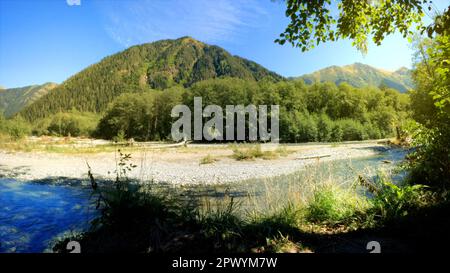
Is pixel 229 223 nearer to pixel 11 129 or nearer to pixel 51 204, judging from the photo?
pixel 51 204

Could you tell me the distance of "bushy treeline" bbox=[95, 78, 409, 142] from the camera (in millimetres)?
45906

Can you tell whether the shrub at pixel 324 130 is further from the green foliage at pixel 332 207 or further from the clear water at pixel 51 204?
the green foliage at pixel 332 207

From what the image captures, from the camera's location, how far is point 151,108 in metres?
54.7

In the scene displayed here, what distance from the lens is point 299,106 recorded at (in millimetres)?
53656

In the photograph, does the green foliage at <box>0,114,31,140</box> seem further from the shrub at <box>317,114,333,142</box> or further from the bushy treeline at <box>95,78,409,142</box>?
the shrub at <box>317,114,333,142</box>

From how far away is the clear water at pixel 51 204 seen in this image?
5.09 meters

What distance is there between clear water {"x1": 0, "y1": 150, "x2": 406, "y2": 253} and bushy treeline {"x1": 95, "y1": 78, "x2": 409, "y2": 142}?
35.0 meters

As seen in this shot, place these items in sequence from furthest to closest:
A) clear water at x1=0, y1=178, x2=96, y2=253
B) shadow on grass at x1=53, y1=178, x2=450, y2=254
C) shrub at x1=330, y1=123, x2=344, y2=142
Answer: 1. shrub at x1=330, y1=123, x2=344, y2=142
2. clear water at x1=0, y1=178, x2=96, y2=253
3. shadow on grass at x1=53, y1=178, x2=450, y2=254

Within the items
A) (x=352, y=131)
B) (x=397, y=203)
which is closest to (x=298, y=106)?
(x=352, y=131)

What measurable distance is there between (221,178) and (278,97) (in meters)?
40.6

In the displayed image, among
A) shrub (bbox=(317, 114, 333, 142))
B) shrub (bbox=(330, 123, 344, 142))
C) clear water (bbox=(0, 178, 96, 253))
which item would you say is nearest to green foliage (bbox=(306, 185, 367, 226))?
clear water (bbox=(0, 178, 96, 253))

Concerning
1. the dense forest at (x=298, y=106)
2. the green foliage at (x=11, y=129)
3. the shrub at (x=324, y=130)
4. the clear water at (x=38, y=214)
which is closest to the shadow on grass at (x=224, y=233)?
the clear water at (x=38, y=214)

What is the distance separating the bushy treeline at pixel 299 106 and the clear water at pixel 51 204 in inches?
1378
